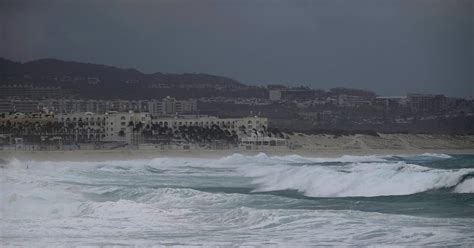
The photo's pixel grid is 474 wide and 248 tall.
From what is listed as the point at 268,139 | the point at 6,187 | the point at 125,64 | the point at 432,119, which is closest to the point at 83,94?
the point at 125,64

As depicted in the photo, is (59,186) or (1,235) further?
(59,186)

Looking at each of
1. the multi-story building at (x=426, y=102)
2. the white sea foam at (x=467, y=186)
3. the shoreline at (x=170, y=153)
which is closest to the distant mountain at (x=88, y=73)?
the shoreline at (x=170, y=153)

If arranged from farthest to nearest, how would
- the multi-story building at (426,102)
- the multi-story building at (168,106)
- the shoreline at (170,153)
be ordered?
the multi-story building at (168,106) → the shoreline at (170,153) → the multi-story building at (426,102)

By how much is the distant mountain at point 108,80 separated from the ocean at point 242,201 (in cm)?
54

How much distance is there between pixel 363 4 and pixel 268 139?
1.29 meters

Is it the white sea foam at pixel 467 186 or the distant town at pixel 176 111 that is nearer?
the white sea foam at pixel 467 186

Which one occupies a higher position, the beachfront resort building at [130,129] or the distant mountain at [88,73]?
the distant mountain at [88,73]

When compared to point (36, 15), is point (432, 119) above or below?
below

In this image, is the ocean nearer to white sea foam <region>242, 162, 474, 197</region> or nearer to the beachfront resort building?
white sea foam <region>242, 162, 474, 197</region>

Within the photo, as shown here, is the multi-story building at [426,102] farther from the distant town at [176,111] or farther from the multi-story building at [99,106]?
the multi-story building at [99,106]

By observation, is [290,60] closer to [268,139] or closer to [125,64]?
[268,139]

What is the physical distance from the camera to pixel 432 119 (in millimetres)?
7344

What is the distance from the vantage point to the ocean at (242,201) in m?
6.66

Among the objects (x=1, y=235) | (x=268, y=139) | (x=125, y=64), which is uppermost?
(x=125, y=64)
